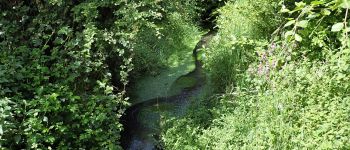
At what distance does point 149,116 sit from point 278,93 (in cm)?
168

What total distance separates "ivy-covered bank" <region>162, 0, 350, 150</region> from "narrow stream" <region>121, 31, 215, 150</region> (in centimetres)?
31

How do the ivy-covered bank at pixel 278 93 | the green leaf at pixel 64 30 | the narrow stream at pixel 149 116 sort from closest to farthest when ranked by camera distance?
the ivy-covered bank at pixel 278 93 < the green leaf at pixel 64 30 < the narrow stream at pixel 149 116

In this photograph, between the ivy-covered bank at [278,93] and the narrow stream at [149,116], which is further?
the narrow stream at [149,116]

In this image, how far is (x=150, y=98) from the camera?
456 cm

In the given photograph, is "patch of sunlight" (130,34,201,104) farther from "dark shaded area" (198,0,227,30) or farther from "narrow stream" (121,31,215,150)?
"dark shaded area" (198,0,227,30)

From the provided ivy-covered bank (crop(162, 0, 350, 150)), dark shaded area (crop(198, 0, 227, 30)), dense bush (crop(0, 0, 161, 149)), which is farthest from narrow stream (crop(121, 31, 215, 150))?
dark shaded area (crop(198, 0, 227, 30))

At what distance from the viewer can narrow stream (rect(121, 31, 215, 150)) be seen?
3.99 meters

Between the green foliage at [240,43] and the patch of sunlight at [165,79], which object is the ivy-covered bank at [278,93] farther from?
the patch of sunlight at [165,79]

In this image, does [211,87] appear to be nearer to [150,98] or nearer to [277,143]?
[150,98]

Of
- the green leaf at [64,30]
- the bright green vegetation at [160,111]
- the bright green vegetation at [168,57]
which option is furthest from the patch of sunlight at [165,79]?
the green leaf at [64,30]

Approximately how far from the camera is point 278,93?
314 cm

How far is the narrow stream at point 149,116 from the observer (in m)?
3.99

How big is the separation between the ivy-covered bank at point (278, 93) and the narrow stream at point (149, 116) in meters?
0.31

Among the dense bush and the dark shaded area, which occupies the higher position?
the dark shaded area
